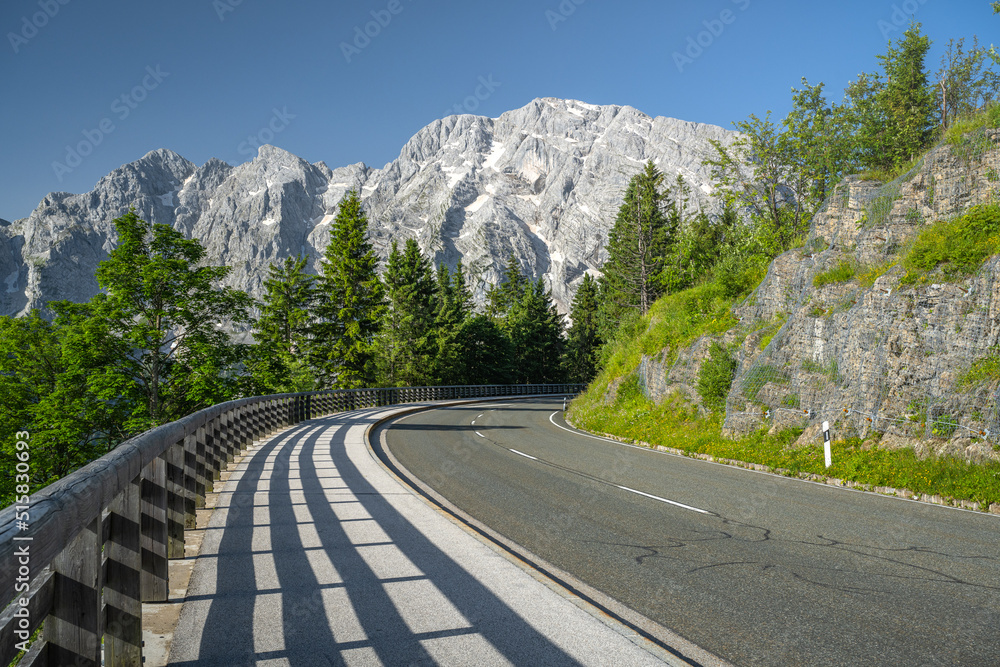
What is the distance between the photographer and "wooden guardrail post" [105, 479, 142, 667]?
132 inches

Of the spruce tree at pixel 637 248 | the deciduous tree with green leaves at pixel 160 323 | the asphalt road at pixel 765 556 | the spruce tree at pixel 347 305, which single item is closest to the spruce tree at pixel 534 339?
the spruce tree at pixel 637 248

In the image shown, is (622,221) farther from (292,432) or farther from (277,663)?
(277,663)

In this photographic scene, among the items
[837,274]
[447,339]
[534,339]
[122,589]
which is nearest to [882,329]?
[837,274]

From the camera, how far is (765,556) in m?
6.14

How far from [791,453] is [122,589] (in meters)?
13.7

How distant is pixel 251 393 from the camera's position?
32.4 m

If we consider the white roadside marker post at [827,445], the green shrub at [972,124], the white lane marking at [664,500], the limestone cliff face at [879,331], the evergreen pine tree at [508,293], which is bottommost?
the white lane marking at [664,500]

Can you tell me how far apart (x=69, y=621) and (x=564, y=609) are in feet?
10.9

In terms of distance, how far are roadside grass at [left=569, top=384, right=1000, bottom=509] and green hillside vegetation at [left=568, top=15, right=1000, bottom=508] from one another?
0.03 m

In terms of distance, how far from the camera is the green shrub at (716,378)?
60.5 feet

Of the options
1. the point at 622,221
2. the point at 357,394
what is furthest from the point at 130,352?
the point at 622,221

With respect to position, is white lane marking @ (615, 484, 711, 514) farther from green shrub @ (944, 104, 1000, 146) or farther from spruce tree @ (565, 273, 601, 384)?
spruce tree @ (565, 273, 601, 384)

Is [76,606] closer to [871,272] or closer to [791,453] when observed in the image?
[791,453]

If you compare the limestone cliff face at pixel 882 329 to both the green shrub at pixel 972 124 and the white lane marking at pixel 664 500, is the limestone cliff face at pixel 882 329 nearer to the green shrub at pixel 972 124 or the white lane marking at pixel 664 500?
the green shrub at pixel 972 124
